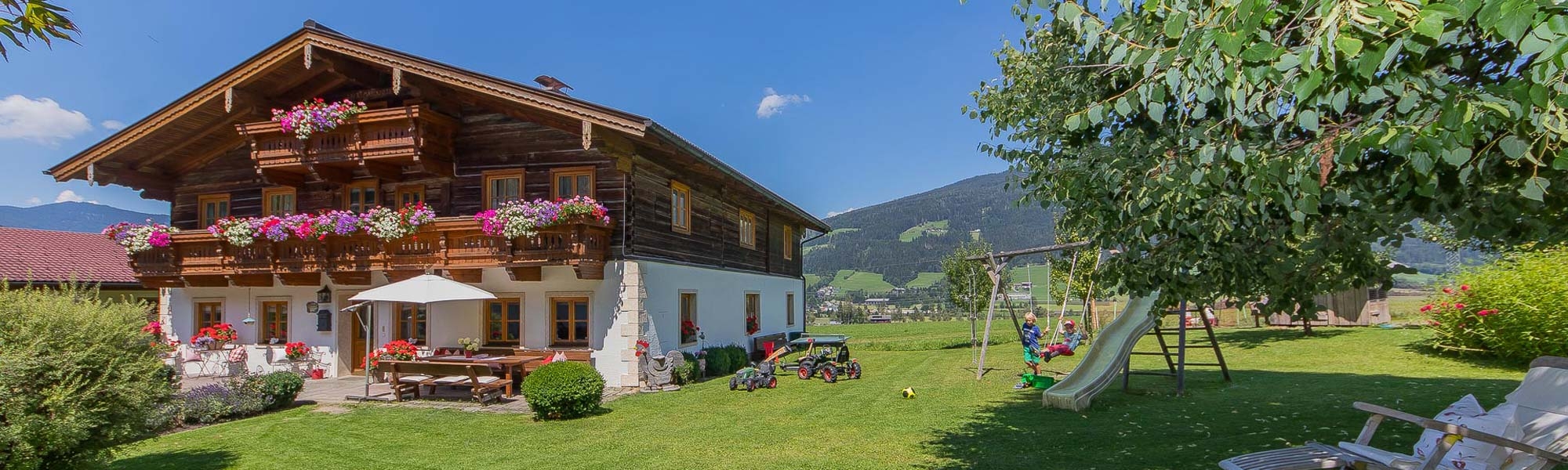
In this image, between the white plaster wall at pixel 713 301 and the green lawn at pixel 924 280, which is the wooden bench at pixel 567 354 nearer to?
the white plaster wall at pixel 713 301

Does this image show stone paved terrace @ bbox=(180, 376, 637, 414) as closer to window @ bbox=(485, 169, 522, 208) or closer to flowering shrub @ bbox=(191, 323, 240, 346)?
flowering shrub @ bbox=(191, 323, 240, 346)

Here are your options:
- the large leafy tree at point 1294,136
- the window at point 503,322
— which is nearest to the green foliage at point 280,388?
the window at point 503,322

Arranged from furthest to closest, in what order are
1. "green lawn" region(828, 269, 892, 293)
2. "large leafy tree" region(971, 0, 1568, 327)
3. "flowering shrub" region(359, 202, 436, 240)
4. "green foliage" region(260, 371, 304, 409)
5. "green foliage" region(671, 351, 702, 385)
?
"green lawn" region(828, 269, 892, 293) → "green foliage" region(671, 351, 702, 385) → "flowering shrub" region(359, 202, 436, 240) → "green foliage" region(260, 371, 304, 409) → "large leafy tree" region(971, 0, 1568, 327)

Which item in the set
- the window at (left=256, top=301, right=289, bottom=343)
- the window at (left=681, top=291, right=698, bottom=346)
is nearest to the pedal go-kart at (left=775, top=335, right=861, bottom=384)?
the window at (left=681, top=291, right=698, bottom=346)

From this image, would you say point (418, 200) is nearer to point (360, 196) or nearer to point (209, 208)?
point (360, 196)

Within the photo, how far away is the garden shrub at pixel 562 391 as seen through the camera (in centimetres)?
1024

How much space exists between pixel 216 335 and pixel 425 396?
6.69m

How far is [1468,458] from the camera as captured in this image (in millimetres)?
4926

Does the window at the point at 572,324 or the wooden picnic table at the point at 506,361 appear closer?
the wooden picnic table at the point at 506,361

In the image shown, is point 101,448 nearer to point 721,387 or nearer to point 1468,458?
point 721,387

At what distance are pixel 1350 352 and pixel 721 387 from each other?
12659mm

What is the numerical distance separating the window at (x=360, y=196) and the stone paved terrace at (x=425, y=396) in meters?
3.50

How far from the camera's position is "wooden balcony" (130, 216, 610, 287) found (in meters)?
13.1

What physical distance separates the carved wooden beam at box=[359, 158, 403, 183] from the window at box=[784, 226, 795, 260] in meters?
11.6
